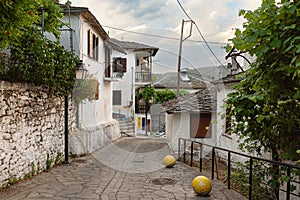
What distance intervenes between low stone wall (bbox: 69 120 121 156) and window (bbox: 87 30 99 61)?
3.72 m

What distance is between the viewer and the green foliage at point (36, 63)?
6508 mm

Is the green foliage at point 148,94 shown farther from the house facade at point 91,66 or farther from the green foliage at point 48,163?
the green foliage at point 48,163

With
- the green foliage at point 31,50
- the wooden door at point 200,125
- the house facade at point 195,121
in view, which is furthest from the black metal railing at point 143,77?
the green foliage at point 31,50

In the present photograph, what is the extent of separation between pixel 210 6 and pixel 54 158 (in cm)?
794

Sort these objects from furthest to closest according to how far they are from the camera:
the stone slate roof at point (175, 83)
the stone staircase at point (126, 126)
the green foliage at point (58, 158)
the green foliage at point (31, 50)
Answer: the stone slate roof at point (175, 83), the stone staircase at point (126, 126), the green foliage at point (58, 158), the green foliage at point (31, 50)

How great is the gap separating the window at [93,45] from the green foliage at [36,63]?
4918mm

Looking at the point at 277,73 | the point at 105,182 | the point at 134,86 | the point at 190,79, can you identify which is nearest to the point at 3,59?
the point at 105,182

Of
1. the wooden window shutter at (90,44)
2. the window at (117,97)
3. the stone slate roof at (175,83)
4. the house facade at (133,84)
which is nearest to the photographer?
the wooden window shutter at (90,44)

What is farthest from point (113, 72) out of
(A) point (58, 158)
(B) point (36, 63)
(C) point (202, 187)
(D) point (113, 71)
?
(C) point (202, 187)

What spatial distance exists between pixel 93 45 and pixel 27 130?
28.2 ft

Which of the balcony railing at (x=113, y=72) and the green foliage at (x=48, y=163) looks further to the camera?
the balcony railing at (x=113, y=72)

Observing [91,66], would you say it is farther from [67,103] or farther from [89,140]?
[67,103]

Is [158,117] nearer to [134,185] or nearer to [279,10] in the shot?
[134,185]

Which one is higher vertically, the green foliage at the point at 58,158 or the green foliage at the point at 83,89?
the green foliage at the point at 83,89
